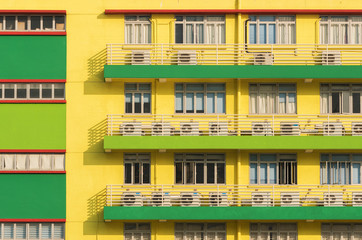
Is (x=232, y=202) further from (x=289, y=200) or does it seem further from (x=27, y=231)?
(x=27, y=231)

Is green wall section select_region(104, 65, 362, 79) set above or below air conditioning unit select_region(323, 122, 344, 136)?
above

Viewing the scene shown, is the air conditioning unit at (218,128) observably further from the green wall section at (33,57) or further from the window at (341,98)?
the green wall section at (33,57)

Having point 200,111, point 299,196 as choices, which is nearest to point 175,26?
point 200,111

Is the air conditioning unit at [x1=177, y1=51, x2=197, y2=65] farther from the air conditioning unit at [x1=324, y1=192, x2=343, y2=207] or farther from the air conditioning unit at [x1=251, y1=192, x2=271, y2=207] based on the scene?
the air conditioning unit at [x1=324, y1=192, x2=343, y2=207]

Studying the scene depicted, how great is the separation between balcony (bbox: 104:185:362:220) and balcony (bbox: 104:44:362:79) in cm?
491

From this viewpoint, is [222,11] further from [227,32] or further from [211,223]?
[211,223]

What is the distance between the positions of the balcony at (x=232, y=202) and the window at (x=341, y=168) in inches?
17.4

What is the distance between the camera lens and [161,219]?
26.9 metres

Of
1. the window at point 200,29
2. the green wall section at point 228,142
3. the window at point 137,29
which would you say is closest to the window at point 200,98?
the green wall section at point 228,142

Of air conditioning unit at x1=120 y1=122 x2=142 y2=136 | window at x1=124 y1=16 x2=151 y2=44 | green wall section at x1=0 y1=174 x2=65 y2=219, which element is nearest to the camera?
green wall section at x1=0 y1=174 x2=65 y2=219

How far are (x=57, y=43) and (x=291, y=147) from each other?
11210 mm

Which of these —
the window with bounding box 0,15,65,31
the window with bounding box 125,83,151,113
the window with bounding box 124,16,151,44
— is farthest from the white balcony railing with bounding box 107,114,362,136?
the window with bounding box 0,15,65,31

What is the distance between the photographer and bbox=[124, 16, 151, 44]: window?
28.7 m

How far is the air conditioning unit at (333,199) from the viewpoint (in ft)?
89.4
